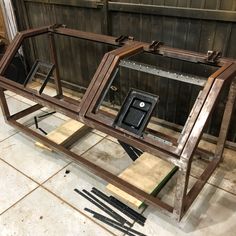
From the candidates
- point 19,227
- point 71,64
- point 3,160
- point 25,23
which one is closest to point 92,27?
point 71,64

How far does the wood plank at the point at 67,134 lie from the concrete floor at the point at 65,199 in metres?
0.07

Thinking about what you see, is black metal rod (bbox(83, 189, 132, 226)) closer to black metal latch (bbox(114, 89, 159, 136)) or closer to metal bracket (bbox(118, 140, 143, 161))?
A: metal bracket (bbox(118, 140, 143, 161))

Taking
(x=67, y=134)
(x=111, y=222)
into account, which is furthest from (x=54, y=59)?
(x=111, y=222)

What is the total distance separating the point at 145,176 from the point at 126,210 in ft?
0.83

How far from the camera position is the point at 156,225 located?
1531mm

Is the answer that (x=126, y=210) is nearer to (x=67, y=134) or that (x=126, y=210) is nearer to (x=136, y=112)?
(x=136, y=112)

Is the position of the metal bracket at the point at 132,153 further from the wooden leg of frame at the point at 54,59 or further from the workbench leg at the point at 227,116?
the wooden leg of frame at the point at 54,59

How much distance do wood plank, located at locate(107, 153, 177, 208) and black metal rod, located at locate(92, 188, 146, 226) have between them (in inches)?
2.5

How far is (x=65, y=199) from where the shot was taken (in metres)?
1.71

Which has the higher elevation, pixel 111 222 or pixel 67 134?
pixel 67 134

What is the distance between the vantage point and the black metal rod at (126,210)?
1564 millimetres

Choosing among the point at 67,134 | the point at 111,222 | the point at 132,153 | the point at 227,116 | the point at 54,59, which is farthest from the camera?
the point at 54,59

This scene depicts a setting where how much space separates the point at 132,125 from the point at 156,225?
64 cm

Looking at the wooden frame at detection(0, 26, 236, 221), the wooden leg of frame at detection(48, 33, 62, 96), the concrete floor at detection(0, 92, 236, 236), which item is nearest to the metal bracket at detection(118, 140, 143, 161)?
the concrete floor at detection(0, 92, 236, 236)
